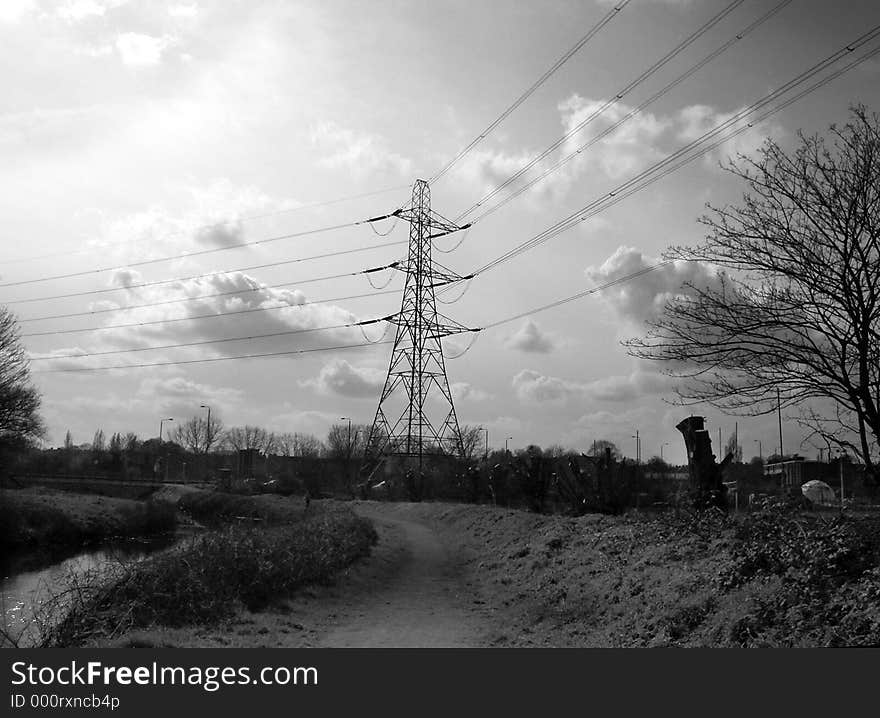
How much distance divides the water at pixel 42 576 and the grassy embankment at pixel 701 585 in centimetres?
857

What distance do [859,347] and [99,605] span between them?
13401mm

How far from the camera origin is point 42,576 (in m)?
28.0

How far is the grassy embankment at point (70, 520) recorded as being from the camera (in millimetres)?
40094

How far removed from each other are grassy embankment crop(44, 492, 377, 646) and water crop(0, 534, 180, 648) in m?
0.85

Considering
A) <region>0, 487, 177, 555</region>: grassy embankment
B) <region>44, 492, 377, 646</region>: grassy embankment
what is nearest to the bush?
<region>44, 492, 377, 646</region>: grassy embankment

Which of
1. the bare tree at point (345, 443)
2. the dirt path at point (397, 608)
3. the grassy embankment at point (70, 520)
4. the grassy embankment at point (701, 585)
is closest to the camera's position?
the grassy embankment at point (701, 585)

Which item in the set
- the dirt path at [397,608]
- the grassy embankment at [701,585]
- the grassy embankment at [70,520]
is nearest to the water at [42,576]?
the grassy embankment at [70,520]

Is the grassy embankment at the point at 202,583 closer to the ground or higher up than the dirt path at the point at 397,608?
higher up

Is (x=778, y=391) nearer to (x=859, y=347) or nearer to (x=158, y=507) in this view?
(x=859, y=347)

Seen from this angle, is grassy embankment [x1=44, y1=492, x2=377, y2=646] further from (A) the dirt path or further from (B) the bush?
(A) the dirt path

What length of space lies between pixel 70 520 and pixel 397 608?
3452cm

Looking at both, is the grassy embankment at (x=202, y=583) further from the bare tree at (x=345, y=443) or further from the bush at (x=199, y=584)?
the bare tree at (x=345, y=443)

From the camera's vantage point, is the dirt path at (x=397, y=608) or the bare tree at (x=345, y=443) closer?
the dirt path at (x=397, y=608)

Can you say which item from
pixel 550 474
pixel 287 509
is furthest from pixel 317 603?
pixel 287 509
